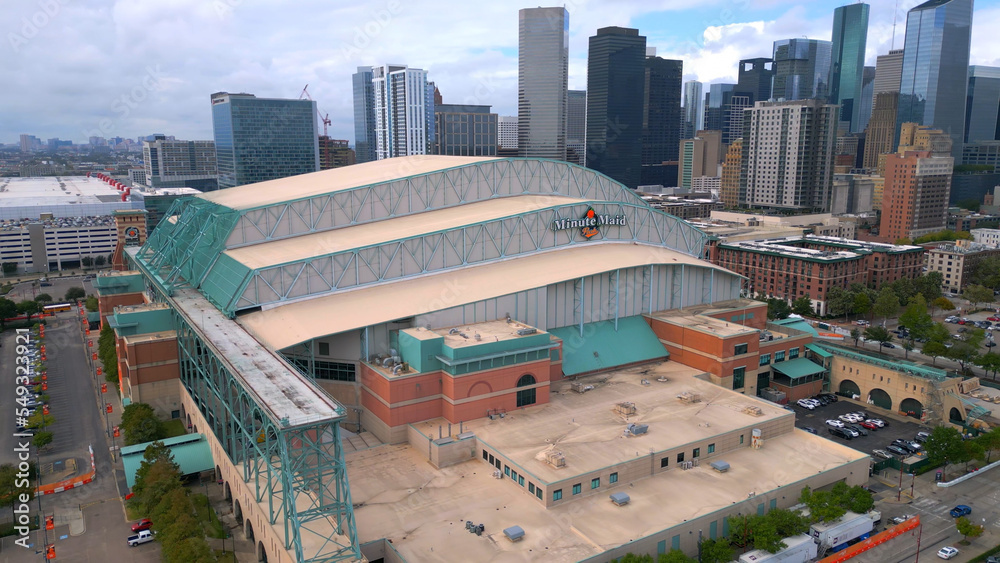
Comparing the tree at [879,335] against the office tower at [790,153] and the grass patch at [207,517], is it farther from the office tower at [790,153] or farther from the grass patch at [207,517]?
the office tower at [790,153]

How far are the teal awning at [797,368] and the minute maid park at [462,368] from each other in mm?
357

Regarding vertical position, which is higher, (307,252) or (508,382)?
(307,252)

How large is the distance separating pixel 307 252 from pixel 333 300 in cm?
611

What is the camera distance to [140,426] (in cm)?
5241

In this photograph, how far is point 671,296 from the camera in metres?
66.7

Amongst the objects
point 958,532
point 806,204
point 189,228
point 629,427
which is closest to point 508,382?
point 629,427

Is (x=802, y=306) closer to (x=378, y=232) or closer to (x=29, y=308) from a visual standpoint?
(x=378, y=232)

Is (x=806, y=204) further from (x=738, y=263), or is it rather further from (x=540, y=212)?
(x=540, y=212)

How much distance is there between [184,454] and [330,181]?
35922 millimetres

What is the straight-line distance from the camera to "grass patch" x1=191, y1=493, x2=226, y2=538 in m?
39.8

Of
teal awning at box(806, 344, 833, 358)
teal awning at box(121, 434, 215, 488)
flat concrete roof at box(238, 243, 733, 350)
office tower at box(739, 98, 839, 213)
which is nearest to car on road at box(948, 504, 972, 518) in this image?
teal awning at box(806, 344, 833, 358)

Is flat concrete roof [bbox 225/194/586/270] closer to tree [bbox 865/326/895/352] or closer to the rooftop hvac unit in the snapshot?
the rooftop hvac unit

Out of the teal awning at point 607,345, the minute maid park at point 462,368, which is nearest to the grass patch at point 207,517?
the minute maid park at point 462,368

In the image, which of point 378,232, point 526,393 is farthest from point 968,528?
point 378,232
